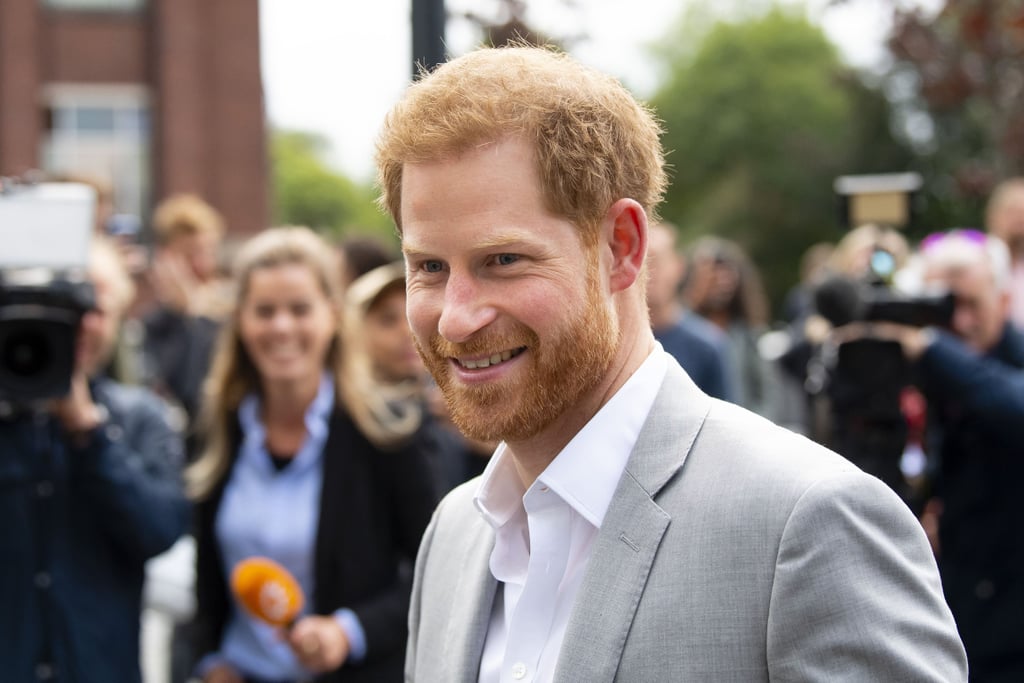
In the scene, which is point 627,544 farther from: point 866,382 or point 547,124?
point 866,382

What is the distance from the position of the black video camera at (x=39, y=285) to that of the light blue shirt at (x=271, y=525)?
733 millimetres

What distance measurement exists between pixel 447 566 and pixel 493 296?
0.61m

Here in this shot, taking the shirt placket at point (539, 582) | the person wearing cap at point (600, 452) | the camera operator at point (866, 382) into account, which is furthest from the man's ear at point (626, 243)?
the camera operator at point (866, 382)

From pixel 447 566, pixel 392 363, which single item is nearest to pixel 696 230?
pixel 392 363

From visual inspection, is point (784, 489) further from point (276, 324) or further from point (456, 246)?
point (276, 324)

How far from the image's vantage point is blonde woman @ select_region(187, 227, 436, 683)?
3939mm

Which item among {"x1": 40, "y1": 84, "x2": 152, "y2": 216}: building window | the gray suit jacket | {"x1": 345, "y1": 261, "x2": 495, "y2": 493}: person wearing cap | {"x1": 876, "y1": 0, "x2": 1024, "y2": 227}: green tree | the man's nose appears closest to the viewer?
the gray suit jacket

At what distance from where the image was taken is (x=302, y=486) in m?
4.12

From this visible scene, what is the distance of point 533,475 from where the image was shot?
6.63 ft

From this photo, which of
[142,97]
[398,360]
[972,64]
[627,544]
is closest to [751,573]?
[627,544]

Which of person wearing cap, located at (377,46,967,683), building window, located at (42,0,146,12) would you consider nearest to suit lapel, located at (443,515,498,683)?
person wearing cap, located at (377,46,967,683)

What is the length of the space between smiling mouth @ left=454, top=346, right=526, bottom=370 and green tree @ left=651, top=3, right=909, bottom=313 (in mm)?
34769

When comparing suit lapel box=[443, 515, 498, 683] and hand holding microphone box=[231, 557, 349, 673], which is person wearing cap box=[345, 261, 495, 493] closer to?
hand holding microphone box=[231, 557, 349, 673]

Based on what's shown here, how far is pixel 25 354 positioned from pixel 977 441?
3.07m
